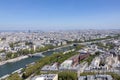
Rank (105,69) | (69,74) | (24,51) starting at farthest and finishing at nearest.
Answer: (24,51)
(105,69)
(69,74)

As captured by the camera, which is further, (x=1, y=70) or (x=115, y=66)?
(x=1, y=70)

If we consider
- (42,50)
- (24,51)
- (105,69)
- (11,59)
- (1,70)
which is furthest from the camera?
(42,50)

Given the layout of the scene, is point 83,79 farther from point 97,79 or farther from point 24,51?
point 24,51

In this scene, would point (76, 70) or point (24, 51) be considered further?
point (24, 51)

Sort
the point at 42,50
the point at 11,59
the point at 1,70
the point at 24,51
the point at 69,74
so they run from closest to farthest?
1. the point at 69,74
2. the point at 1,70
3. the point at 11,59
4. the point at 24,51
5. the point at 42,50

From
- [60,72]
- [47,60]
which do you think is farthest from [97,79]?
[47,60]

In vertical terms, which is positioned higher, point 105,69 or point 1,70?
point 105,69

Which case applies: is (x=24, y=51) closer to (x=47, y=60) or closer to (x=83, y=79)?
(x=47, y=60)

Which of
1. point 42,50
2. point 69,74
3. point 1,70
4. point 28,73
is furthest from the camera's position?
point 42,50

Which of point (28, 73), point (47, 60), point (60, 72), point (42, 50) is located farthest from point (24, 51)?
point (60, 72)
